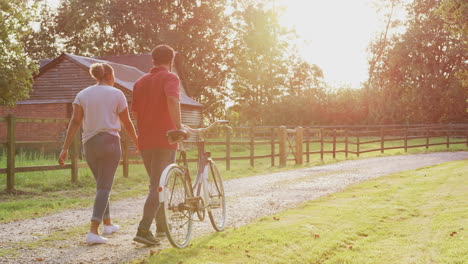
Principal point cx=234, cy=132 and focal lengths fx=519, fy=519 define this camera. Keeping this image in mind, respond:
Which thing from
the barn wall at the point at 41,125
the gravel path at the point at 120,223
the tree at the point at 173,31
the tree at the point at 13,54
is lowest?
the gravel path at the point at 120,223

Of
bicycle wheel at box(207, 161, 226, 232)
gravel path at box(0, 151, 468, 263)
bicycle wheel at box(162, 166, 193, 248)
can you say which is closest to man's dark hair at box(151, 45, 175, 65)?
bicycle wheel at box(162, 166, 193, 248)

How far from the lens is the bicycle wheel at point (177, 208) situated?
15.7ft

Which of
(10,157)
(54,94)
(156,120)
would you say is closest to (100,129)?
(156,120)

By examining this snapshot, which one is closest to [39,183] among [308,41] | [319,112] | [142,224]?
[142,224]

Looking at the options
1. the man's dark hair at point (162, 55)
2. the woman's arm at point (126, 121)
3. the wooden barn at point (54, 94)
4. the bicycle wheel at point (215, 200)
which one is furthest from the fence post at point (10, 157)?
the wooden barn at point (54, 94)

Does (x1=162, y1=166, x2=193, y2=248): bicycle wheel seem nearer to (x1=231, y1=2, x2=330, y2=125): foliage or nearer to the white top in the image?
the white top

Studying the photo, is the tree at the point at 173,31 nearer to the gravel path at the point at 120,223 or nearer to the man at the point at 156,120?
the gravel path at the point at 120,223

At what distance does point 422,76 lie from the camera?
147 ft

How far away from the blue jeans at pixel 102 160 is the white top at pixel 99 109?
0.24 feet

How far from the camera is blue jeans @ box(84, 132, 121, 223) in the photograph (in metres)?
5.29

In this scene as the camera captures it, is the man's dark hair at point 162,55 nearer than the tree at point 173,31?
Yes

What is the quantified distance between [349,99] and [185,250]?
135 feet

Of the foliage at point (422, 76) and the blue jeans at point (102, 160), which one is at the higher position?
the foliage at point (422, 76)

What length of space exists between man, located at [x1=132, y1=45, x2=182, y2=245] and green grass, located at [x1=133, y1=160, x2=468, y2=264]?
484mm
